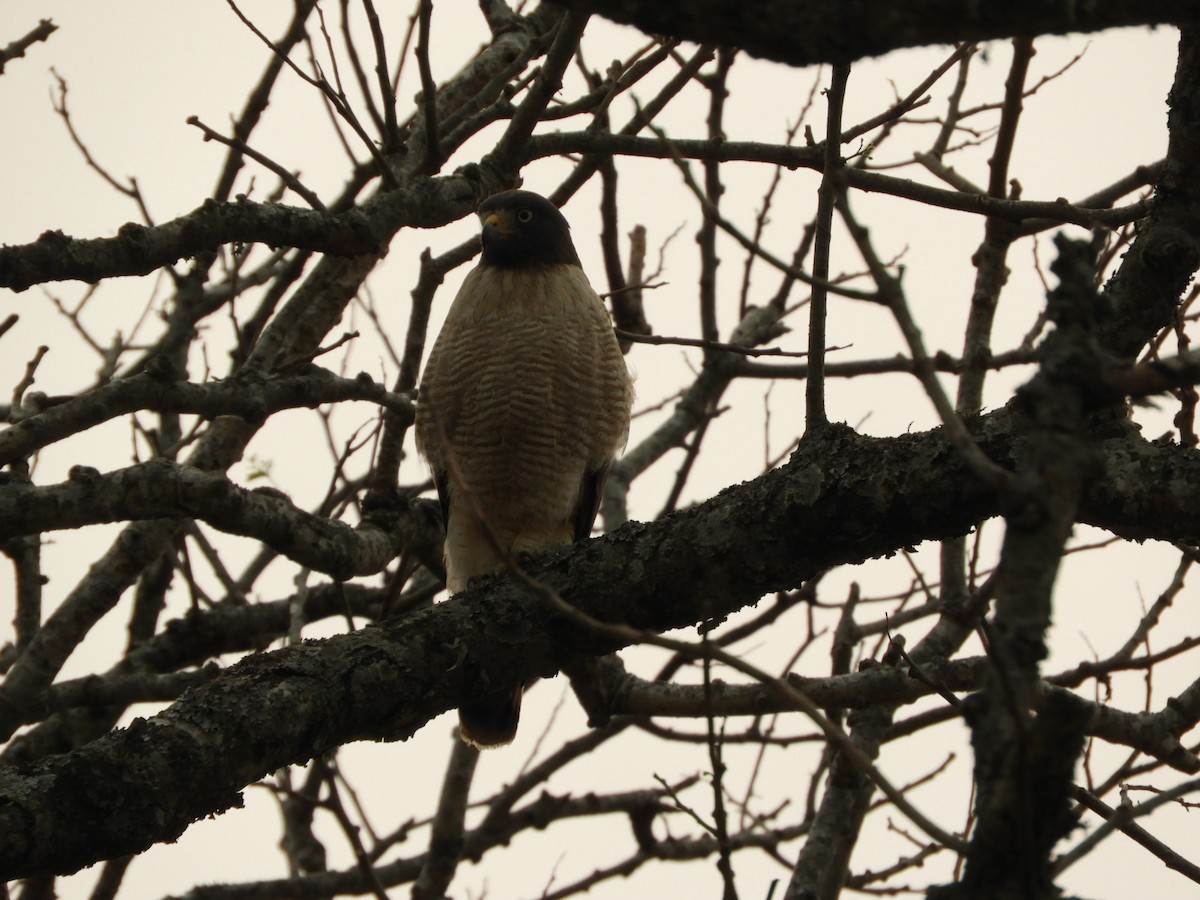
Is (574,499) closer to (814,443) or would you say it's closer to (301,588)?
(301,588)

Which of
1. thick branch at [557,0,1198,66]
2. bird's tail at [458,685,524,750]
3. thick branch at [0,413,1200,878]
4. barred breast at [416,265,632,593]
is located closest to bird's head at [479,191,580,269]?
barred breast at [416,265,632,593]

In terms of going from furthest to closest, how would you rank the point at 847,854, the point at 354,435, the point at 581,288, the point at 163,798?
the point at 581,288
the point at 354,435
the point at 847,854
the point at 163,798

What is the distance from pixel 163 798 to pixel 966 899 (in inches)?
71.0

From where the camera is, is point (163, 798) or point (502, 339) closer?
point (163, 798)

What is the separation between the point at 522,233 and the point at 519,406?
1059 mm

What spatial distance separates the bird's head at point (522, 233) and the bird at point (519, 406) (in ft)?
0.04

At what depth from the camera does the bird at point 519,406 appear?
5.82 m

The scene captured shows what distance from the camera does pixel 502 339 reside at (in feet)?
19.4

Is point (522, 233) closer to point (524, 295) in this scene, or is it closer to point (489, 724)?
point (524, 295)

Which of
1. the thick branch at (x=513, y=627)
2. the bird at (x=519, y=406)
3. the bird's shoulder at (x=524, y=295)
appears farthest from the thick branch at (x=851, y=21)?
the bird's shoulder at (x=524, y=295)

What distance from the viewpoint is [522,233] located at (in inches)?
249

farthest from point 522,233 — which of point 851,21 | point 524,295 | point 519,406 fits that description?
point 851,21

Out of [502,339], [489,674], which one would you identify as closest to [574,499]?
[502,339]

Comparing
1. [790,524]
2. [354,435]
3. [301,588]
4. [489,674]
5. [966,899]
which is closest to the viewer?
[966,899]
